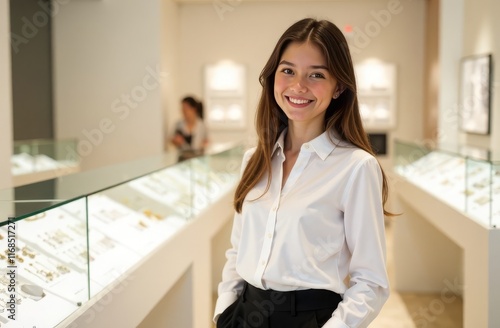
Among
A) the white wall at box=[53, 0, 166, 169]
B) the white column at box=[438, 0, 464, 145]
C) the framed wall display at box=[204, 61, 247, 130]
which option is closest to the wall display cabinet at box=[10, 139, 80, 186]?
the white wall at box=[53, 0, 166, 169]

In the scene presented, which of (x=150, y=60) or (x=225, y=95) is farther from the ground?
(x=150, y=60)

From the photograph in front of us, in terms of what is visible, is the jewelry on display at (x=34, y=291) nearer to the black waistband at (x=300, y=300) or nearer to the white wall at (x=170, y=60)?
the black waistband at (x=300, y=300)

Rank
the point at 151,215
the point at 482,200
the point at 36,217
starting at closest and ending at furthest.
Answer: the point at 36,217, the point at 151,215, the point at 482,200

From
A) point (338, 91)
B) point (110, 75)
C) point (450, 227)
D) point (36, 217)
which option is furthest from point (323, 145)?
point (110, 75)

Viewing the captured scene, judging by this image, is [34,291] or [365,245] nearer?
[365,245]

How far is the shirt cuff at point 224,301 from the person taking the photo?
6.17ft

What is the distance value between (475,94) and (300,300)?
6408mm

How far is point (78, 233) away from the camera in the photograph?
2.41 metres

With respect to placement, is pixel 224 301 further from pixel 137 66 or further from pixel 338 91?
pixel 137 66

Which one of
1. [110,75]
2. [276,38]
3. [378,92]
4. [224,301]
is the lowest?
[224,301]

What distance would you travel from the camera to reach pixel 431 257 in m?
6.76

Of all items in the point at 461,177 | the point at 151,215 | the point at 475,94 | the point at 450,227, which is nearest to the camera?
the point at 151,215

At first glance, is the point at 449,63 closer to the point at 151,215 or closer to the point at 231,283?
the point at 151,215

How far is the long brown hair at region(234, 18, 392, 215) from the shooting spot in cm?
175
